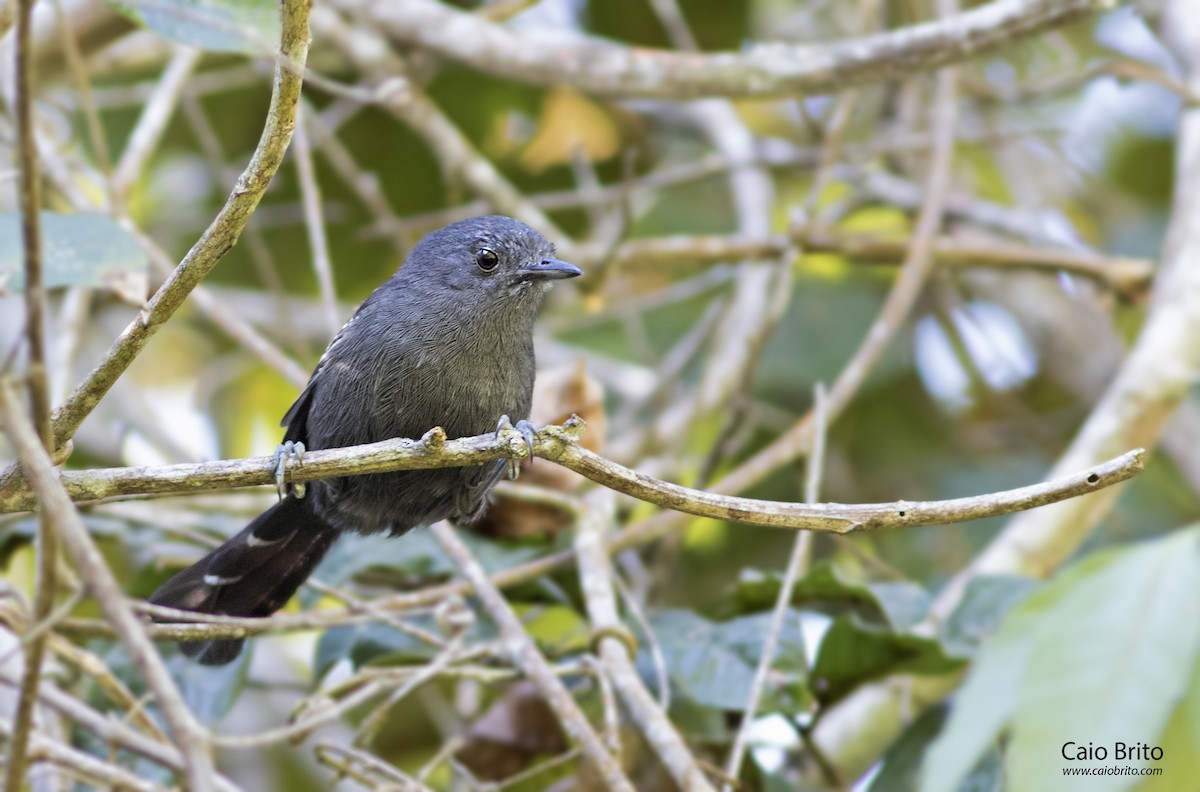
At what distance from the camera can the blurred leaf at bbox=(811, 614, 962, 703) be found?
353 centimetres

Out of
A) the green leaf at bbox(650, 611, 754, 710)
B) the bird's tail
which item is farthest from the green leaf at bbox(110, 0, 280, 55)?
the green leaf at bbox(650, 611, 754, 710)

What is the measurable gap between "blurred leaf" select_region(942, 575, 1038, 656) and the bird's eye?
5.54 ft

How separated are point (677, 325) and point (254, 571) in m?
3.05

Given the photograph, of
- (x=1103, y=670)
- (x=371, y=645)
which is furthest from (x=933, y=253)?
(x=1103, y=670)

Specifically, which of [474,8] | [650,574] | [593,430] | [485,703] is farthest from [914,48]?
[485,703]

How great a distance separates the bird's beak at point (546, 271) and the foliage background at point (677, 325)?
0.64 m

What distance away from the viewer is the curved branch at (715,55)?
164 inches

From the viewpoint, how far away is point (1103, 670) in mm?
1564

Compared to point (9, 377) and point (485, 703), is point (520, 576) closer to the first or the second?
point (485, 703)

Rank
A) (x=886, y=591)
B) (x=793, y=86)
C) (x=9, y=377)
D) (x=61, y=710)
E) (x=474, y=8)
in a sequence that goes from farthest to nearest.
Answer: (x=474, y=8) < (x=793, y=86) < (x=886, y=591) < (x=61, y=710) < (x=9, y=377)

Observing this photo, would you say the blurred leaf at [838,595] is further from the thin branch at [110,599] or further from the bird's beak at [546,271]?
the thin branch at [110,599]

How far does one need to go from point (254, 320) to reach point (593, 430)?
2.52 metres

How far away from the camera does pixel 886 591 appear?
148 inches

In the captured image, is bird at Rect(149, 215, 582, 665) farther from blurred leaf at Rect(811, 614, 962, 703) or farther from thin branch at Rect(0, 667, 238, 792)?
blurred leaf at Rect(811, 614, 962, 703)
